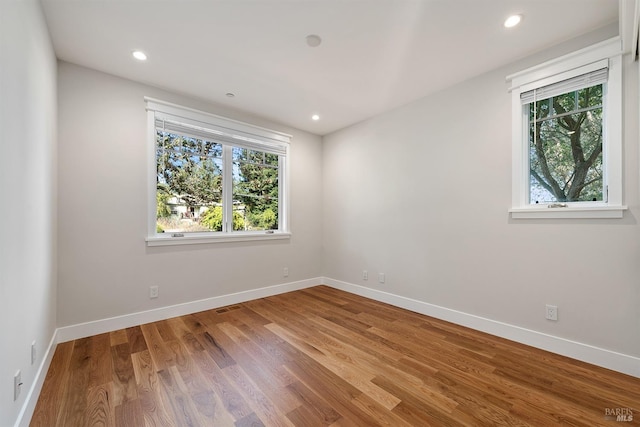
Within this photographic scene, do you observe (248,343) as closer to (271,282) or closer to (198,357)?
(198,357)

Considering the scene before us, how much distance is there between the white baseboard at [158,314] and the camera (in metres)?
2.45

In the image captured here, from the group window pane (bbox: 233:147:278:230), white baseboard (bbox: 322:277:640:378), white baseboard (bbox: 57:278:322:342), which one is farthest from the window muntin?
white baseboard (bbox: 57:278:322:342)

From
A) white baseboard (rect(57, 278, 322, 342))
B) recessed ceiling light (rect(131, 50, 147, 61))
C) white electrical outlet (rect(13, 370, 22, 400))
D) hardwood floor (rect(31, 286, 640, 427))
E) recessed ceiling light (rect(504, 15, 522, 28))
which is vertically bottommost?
hardwood floor (rect(31, 286, 640, 427))

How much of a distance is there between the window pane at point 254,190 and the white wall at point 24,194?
1.86 metres

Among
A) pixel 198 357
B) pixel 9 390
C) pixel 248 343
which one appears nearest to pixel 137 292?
pixel 198 357

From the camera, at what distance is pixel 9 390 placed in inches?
48.1

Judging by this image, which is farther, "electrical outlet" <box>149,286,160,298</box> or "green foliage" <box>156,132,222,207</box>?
"green foliage" <box>156,132,222,207</box>

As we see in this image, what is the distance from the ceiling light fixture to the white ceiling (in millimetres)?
42

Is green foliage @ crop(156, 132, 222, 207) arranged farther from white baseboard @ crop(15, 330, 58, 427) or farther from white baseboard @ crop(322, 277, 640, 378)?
white baseboard @ crop(322, 277, 640, 378)

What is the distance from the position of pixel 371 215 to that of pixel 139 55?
124 inches

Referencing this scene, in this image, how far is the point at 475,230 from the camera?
2.73m

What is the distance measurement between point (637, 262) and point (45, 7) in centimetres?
461

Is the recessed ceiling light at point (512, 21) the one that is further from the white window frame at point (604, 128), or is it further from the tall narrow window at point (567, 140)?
the tall narrow window at point (567, 140)

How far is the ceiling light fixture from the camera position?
2.12 meters
